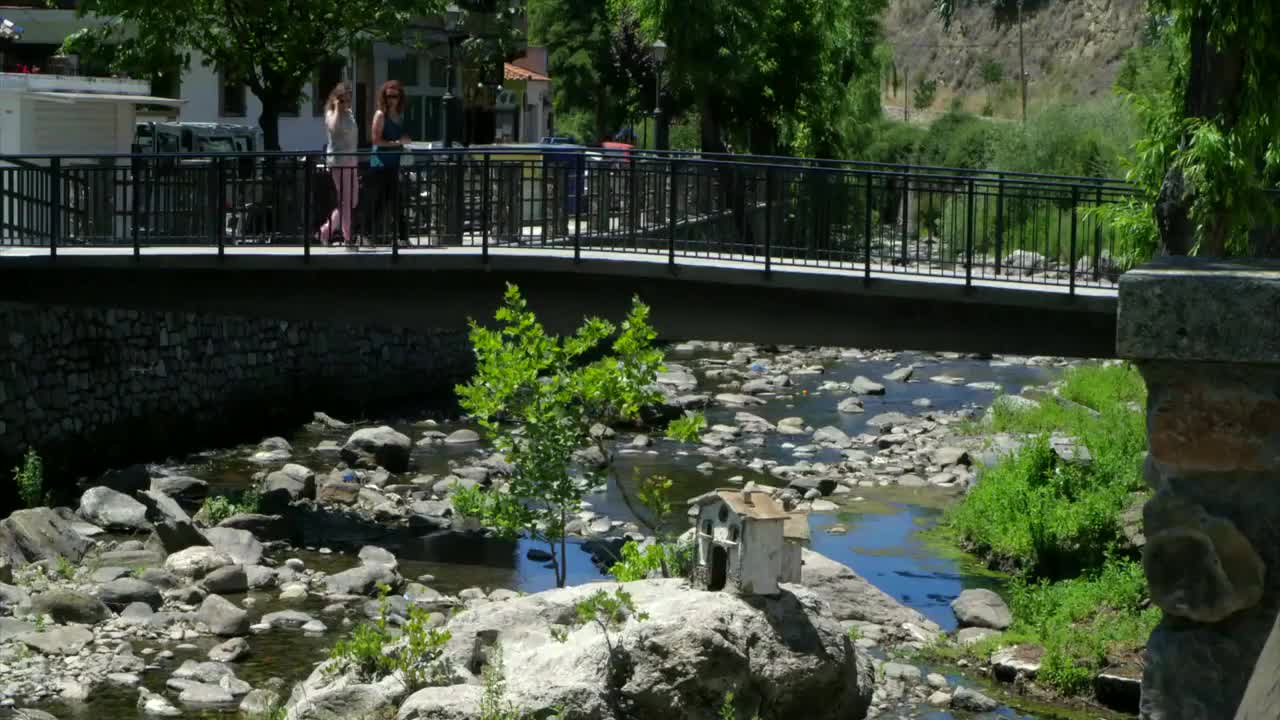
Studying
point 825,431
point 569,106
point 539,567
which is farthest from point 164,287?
point 569,106

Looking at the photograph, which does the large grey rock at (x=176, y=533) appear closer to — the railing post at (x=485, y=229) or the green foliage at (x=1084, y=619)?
the railing post at (x=485, y=229)

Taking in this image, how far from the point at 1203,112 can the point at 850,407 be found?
17.7 metres

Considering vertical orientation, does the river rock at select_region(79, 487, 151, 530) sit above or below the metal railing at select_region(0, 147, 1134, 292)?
below

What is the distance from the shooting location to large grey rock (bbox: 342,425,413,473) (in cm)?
2509

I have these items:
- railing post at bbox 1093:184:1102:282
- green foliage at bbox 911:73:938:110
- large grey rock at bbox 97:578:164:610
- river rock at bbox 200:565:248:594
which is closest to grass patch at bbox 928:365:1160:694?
railing post at bbox 1093:184:1102:282

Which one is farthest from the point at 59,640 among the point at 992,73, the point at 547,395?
the point at 992,73

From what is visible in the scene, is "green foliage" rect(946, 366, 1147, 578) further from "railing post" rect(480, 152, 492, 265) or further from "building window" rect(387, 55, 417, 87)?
"building window" rect(387, 55, 417, 87)

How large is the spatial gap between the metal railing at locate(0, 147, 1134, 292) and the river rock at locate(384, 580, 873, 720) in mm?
7155

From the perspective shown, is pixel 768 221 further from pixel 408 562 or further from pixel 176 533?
pixel 176 533

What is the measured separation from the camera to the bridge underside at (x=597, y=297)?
60.7ft

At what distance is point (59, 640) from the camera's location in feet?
49.5

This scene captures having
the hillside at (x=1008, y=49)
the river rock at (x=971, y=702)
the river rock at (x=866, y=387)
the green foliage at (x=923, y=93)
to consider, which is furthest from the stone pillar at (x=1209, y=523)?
the green foliage at (x=923, y=93)

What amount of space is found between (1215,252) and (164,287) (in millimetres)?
12467

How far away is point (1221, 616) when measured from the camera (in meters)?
3.91
